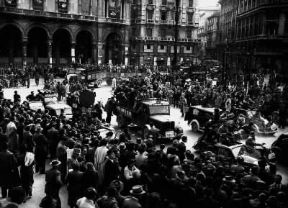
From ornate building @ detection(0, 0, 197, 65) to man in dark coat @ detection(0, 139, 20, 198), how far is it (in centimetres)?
3834

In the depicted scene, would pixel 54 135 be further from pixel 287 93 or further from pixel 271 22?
pixel 271 22

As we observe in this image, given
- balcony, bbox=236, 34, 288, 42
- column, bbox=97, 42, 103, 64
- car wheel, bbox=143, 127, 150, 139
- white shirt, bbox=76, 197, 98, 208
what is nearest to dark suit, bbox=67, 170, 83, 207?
white shirt, bbox=76, 197, 98, 208

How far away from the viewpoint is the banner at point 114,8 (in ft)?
170

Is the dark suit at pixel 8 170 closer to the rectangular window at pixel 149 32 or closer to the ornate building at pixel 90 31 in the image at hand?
the ornate building at pixel 90 31

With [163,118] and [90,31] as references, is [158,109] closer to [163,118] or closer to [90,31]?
[163,118]

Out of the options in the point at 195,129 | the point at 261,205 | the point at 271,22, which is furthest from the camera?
the point at 271,22

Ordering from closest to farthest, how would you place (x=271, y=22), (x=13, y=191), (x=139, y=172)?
(x=13, y=191) < (x=139, y=172) < (x=271, y=22)

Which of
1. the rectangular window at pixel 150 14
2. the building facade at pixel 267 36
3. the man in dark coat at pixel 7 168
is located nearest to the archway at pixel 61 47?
the rectangular window at pixel 150 14

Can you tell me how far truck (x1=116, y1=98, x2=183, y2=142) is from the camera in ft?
50.7

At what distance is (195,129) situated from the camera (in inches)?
729

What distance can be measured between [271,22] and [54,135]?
43.3 m

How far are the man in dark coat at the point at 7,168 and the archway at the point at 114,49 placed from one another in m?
47.8

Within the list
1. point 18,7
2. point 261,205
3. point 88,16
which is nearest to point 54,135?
point 261,205

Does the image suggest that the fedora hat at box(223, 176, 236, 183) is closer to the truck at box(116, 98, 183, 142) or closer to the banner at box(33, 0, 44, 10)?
the truck at box(116, 98, 183, 142)
